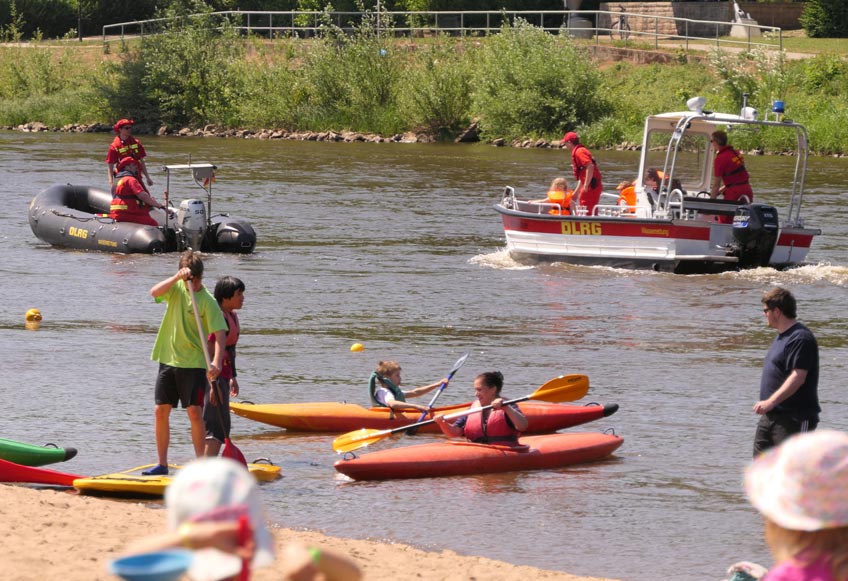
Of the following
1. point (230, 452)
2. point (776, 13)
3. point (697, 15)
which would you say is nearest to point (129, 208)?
point (230, 452)

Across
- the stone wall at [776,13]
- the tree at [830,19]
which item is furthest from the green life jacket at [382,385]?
the stone wall at [776,13]

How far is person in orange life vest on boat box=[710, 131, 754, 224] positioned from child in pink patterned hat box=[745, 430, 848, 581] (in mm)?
14745

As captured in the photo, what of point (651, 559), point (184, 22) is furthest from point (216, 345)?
point (184, 22)

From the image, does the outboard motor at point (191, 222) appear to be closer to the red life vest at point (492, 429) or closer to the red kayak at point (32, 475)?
the red life vest at point (492, 429)

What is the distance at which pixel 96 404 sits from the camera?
36.4ft

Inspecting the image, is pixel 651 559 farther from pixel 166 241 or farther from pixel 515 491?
pixel 166 241

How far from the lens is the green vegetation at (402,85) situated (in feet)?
134

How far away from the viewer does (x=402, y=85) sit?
4572cm

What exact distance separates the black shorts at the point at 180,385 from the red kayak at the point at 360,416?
1.96 m

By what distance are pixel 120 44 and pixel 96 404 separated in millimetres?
46654

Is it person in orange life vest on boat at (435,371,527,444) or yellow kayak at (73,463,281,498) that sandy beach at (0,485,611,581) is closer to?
yellow kayak at (73,463,281,498)

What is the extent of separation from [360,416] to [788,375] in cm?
393

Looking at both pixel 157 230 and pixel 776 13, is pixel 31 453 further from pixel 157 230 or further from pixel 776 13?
pixel 776 13

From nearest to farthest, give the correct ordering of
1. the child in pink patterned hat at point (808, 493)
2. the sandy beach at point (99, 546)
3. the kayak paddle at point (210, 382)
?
the child in pink patterned hat at point (808, 493) < the sandy beach at point (99, 546) < the kayak paddle at point (210, 382)
